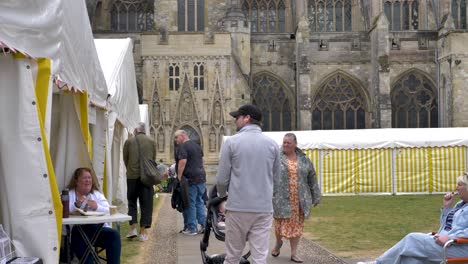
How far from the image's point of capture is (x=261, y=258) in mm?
6055

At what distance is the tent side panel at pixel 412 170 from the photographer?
21.2 meters

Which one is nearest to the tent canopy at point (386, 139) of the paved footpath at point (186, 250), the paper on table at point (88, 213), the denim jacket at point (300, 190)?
the paved footpath at point (186, 250)

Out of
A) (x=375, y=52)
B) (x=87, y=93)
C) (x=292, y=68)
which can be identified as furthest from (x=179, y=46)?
(x=87, y=93)

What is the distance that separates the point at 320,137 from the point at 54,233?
16743 millimetres

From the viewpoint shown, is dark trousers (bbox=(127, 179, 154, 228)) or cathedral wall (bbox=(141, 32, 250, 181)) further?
cathedral wall (bbox=(141, 32, 250, 181))

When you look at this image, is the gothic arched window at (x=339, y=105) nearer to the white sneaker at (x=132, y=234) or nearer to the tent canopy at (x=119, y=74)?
the tent canopy at (x=119, y=74)

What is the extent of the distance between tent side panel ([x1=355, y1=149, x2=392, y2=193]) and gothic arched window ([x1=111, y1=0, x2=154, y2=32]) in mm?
15573

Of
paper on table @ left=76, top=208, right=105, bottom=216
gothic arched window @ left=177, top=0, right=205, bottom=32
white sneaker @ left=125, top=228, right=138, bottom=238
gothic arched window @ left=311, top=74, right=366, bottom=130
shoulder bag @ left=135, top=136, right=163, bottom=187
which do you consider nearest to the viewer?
paper on table @ left=76, top=208, right=105, bottom=216

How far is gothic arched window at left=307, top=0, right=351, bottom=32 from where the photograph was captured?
3378 centimetres

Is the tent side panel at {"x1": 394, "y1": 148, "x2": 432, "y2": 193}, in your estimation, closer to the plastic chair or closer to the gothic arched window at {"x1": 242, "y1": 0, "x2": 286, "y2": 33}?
the gothic arched window at {"x1": 242, "y1": 0, "x2": 286, "y2": 33}

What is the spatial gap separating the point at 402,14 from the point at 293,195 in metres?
26.9

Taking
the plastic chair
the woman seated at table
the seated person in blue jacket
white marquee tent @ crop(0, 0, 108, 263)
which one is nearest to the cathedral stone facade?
the woman seated at table

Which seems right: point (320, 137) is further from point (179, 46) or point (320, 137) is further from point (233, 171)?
point (233, 171)

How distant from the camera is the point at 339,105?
31.3 m
